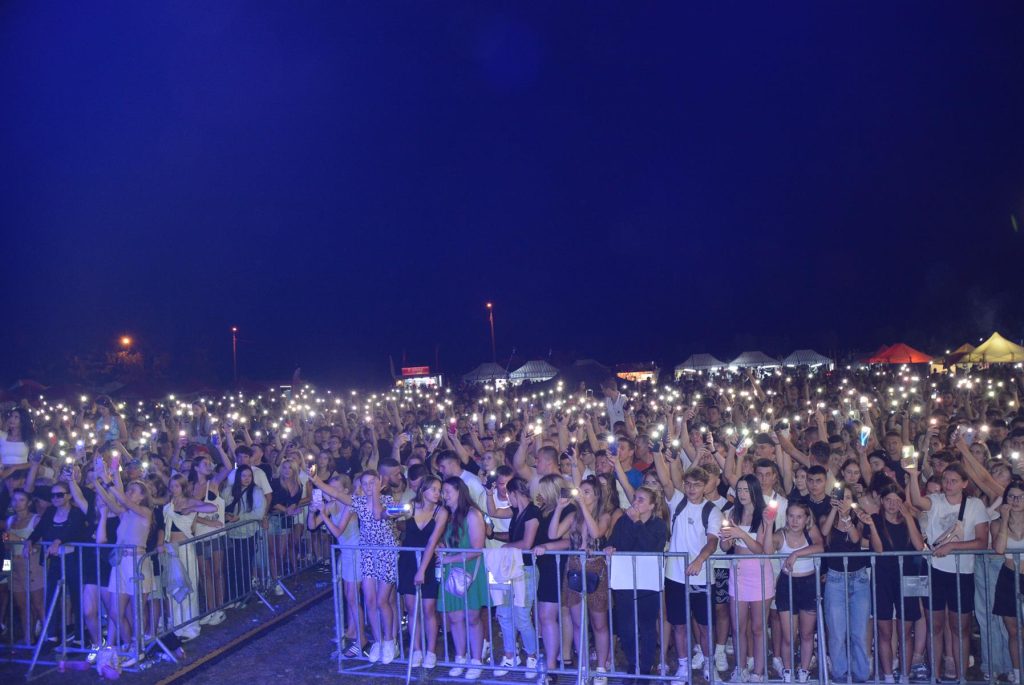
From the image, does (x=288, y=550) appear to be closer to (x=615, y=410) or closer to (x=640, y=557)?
(x=615, y=410)

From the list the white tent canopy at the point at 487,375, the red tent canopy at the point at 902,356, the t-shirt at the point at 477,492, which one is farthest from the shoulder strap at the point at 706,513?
the white tent canopy at the point at 487,375

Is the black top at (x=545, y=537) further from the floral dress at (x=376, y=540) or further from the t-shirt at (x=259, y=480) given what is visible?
the t-shirt at (x=259, y=480)

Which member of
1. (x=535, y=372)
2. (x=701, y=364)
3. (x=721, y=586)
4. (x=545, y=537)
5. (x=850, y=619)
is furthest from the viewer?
(x=701, y=364)

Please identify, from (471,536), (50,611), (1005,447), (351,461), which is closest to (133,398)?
(351,461)

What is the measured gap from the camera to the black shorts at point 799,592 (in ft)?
21.3

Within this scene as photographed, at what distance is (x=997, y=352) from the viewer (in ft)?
103

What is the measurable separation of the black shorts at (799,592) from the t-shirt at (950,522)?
103 centimetres

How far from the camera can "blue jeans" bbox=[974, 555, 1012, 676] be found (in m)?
6.42

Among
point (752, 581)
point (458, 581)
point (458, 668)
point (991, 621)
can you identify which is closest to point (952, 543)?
point (991, 621)

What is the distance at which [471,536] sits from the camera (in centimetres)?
712

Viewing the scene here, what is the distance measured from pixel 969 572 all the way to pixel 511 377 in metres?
36.6

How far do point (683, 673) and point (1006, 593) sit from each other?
2.62 metres

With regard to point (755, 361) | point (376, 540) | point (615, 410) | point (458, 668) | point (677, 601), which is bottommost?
point (458, 668)

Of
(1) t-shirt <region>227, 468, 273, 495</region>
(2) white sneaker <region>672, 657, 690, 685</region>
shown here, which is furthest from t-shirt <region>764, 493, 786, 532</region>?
(1) t-shirt <region>227, 468, 273, 495</region>
